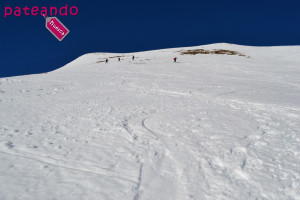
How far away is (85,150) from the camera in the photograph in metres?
5.16

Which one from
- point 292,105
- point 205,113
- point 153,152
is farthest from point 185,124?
point 292,105

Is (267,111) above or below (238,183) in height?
above

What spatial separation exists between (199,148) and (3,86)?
14.5 m

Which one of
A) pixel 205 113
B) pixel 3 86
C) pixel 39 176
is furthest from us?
pixel 3 86

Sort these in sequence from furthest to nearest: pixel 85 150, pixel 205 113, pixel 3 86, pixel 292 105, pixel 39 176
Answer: pixel 3 86, pixel 292 105, pixel 205 113, pixel 85 150, pixel 39 176

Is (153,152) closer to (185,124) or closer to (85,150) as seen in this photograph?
(85,150)

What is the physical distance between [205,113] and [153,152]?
410 cm

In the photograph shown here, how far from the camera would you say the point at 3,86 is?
1370 cm

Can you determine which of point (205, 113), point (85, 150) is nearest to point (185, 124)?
point (205, 113)

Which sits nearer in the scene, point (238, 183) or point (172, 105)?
point (238, 183)

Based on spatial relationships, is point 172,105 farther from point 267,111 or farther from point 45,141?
point 45,141

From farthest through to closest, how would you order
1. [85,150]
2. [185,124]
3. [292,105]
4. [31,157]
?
[292,105], [185,124], [85,150], [31,157]

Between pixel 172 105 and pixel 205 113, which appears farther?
pixel 172 105

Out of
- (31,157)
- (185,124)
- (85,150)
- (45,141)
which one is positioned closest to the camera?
(31,157)
